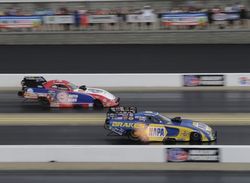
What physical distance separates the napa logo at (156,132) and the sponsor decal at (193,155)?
226 cm

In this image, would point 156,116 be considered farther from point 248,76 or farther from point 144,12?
point 144,12

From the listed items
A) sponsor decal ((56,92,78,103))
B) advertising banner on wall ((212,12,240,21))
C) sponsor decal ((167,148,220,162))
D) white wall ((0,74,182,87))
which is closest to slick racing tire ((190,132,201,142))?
sponsor decal ((167,148,220,162))

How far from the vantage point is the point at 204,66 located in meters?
31.1

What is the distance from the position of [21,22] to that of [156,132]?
2274cm

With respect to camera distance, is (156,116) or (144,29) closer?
(156,116)

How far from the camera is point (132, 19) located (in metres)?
37.9

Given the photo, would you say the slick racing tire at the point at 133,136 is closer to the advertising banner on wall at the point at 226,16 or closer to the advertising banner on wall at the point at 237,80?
the advertising banner on wall at the point at 237,80

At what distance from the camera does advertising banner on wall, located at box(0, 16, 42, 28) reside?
38.7 meters

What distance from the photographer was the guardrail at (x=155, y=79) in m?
27.3

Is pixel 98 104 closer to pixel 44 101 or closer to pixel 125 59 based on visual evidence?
pixel 44 101

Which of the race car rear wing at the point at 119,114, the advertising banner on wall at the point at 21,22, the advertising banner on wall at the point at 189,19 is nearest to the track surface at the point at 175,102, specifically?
the race car rear wing at the point at 119,114

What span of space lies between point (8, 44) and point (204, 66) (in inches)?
557

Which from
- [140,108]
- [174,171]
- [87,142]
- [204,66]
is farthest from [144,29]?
[174,171]

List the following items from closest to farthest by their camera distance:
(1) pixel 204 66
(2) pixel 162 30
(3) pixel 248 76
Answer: (3) pixel 248 76 < (1) pixel 204 66 < (2) pixel 162 30
